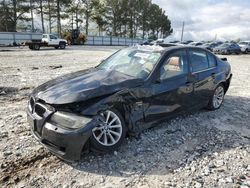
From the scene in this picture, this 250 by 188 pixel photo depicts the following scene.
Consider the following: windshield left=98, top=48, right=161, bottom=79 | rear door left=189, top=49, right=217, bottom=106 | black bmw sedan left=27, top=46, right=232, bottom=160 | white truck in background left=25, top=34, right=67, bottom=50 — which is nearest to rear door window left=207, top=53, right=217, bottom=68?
rear door left=189, top=49, right=217, bottom=106

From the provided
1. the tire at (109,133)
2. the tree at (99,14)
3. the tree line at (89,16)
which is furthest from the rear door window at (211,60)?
the tree at (99,14)

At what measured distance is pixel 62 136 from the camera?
3330 millimetres

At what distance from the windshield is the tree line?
4029 centimetres

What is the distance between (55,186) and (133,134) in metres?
1.41

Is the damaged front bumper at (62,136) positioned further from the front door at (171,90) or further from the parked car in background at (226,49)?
the parked car in background at (226,49)

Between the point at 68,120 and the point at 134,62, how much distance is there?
188 cm

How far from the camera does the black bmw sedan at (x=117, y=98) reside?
346cm

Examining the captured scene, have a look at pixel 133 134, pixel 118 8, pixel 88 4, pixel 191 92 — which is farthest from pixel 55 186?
pixel 118 8

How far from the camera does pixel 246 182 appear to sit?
3326 millimetres

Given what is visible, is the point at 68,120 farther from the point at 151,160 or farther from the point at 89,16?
the point at 89,16

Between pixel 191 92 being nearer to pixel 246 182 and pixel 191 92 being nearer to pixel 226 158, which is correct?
pixel 226 158

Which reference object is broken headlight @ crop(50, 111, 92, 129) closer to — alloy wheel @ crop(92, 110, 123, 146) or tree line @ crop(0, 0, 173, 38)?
alloy wheel @ crop(92, 110, 123, 146)

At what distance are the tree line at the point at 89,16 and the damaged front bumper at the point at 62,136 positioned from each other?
41.6m

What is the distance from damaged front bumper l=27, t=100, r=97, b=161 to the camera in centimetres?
333
